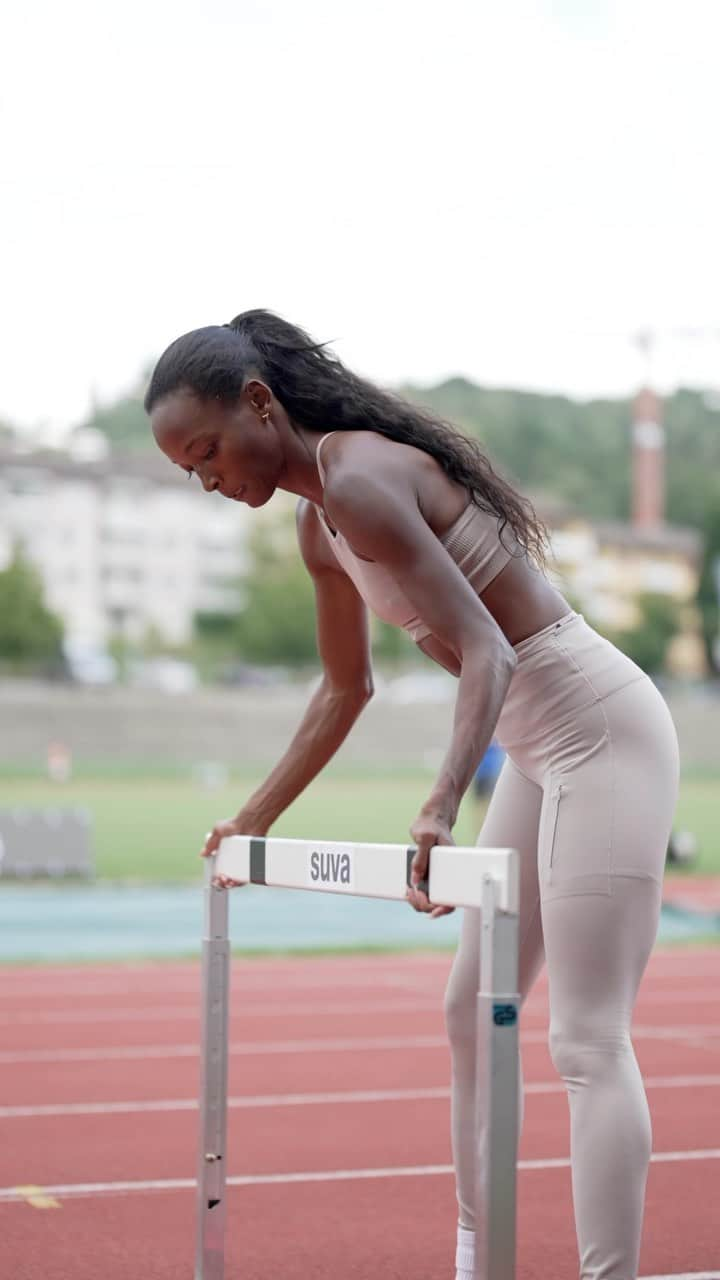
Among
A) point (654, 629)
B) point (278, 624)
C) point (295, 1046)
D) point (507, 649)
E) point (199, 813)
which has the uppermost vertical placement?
point (654, 629)

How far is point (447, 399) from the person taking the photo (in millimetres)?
110562

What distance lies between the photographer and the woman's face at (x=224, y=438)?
2902 mm

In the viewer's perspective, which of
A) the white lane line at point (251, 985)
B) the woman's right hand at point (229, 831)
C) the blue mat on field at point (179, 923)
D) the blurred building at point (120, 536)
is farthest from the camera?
the blurred building at point (120, 536)

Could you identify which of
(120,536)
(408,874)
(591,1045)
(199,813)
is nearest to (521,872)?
(591,1045)

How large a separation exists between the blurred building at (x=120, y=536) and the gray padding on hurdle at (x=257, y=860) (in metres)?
85.0

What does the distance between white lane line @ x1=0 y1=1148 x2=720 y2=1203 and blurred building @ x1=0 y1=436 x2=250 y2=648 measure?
3278 inches

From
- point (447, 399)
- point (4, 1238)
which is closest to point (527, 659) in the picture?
point (4, 1238)

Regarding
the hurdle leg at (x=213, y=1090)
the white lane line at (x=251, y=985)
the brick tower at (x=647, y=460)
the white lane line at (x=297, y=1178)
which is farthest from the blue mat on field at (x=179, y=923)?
the brick tower at (x=647, y=460)

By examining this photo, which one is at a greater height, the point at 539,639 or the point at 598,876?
the point at 539,639

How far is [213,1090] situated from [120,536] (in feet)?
306

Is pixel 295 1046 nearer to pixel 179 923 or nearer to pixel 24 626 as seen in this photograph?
pixel 179 923

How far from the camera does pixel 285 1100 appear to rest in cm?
643

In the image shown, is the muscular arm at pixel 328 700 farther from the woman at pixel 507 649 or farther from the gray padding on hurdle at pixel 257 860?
the woman at pixel 507 649

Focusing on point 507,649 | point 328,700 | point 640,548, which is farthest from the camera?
point 640,548
